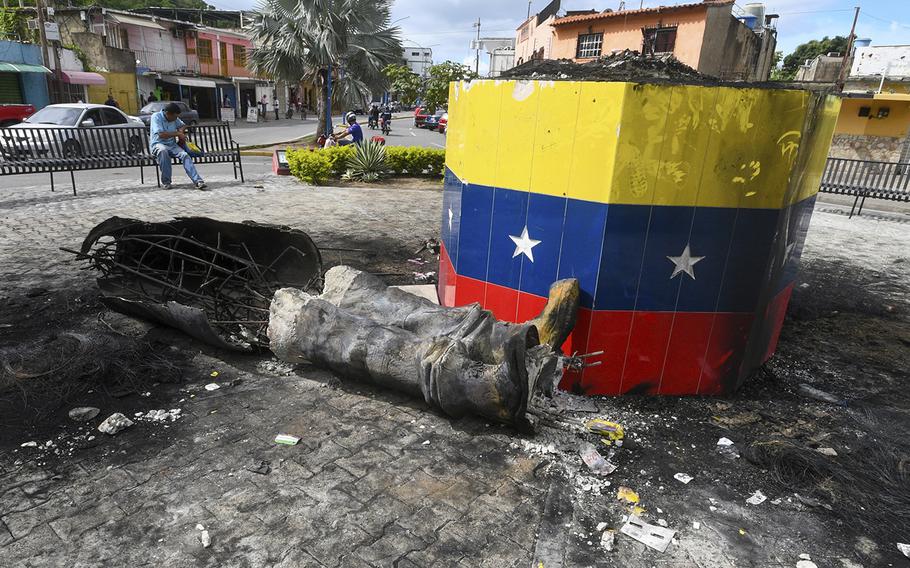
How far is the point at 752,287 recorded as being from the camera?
4078 millimetres

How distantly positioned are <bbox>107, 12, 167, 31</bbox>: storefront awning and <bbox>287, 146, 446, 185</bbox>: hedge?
87.0 feet

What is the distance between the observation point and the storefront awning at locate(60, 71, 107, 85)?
2609 cm

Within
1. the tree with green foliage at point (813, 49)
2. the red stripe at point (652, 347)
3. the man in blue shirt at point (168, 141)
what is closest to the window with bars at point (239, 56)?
the man in blue shirt at point (168, 141)

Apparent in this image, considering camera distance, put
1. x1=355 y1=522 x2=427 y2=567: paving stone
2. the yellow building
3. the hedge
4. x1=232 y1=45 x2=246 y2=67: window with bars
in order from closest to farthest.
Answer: x1=355 y1=522 x2=427 y2=567: paving stone → the hedge → the yellow building → x1=232 y1=45 x2=246 y2=67: window with bars

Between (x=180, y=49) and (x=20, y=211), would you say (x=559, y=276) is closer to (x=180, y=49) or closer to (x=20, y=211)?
(x=20, y=211)

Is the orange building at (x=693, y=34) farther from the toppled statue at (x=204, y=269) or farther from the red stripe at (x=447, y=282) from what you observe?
the toppled statue at (x=204, y=269)

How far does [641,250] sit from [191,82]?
3693 centimetres

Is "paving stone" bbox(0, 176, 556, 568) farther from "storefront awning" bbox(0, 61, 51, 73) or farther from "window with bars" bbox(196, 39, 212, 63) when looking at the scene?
"window with bars" bbox(196, 39, 212, 63)

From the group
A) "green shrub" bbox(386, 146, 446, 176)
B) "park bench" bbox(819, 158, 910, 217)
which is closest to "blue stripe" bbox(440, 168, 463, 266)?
"green shrub" bbox(386, 146, 446, 176)

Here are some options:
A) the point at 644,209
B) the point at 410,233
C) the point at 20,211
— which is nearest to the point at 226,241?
the point at 410,233

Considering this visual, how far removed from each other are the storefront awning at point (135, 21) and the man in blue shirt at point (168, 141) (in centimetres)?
2685

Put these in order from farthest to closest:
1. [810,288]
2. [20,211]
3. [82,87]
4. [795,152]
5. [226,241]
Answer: [82,87]
[20,211]
[810,288]
[226,241]
[795,152]

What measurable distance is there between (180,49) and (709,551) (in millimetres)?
41066

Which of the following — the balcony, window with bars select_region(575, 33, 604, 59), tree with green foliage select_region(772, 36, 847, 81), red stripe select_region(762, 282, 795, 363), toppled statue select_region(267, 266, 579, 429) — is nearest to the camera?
toppled statue select_region(267, 266, 579, 429)
